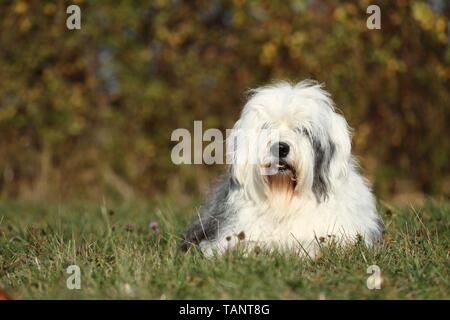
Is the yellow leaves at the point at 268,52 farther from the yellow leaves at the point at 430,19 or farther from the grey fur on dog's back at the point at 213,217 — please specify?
the grey fur on dog's back at the point at 213,217

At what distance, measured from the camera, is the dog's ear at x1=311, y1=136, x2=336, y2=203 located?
5.39 metres

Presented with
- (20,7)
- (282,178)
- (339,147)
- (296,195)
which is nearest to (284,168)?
(282,178)

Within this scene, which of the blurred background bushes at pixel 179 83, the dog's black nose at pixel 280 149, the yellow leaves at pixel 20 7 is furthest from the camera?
the yellow leaves at pixel 20 7

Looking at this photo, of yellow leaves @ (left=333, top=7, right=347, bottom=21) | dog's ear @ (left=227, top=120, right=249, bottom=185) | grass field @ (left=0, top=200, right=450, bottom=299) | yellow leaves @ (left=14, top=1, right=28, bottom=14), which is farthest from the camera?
yellow leaves @ (left=14, top=1, right=28, bottom=14)

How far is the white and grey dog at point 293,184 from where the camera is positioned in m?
5.27

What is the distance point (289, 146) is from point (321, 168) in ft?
1.06

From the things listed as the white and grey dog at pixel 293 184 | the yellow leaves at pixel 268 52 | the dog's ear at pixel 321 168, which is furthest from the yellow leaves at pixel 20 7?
the dog's ear at pixel 321 168

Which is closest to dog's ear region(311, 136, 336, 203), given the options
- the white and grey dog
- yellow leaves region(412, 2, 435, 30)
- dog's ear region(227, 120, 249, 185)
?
the white and grey dog

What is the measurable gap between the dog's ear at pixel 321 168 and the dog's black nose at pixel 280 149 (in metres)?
0.26

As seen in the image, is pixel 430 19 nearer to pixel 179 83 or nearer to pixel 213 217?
pixel 179 83

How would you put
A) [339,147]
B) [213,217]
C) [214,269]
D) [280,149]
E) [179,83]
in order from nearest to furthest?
[214,269] → [280,149] → [339,147] → [213,217] → [179,83]

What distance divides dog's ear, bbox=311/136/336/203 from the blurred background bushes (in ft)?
17.1

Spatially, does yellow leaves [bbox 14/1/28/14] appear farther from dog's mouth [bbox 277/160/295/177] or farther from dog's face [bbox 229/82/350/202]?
dog's mouth [bbox 277/160/295/177]

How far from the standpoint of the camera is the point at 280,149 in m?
5.21
